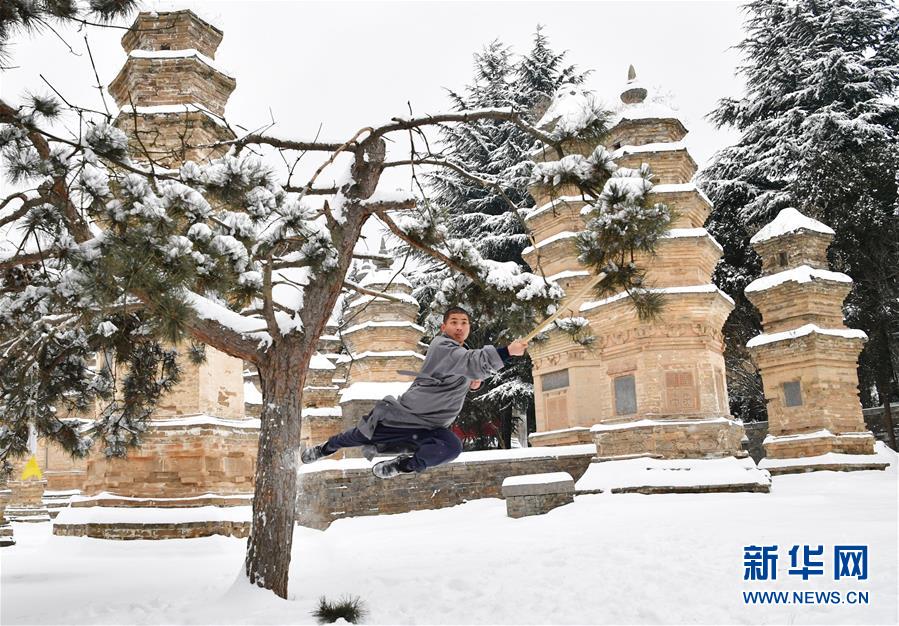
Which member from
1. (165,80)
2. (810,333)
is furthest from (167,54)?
(810,333)

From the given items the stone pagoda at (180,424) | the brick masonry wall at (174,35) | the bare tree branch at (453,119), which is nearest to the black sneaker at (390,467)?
the bare tree branch at (453,119)

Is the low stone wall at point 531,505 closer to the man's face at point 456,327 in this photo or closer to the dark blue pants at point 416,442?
the dark blue pants at point 416,442

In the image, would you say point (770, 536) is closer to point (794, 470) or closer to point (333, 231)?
point (333, 231)

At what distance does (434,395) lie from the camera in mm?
6148

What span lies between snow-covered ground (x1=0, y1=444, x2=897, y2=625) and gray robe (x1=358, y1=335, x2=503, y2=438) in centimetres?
179

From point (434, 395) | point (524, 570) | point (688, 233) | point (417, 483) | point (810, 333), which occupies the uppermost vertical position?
point (688, 233)

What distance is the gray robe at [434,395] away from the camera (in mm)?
5988

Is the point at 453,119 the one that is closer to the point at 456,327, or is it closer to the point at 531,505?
the point at 456,327

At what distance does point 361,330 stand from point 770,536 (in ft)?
44.4

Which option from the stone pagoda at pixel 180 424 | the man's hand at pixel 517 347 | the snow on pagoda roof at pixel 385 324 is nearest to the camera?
the man's hand at pixel 517 347

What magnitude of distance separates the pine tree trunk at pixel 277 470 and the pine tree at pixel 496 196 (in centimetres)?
1768

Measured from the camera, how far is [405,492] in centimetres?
1652

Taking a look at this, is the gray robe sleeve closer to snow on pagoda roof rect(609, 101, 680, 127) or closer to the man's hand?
the man's hand

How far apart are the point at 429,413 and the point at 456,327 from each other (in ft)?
2.44
